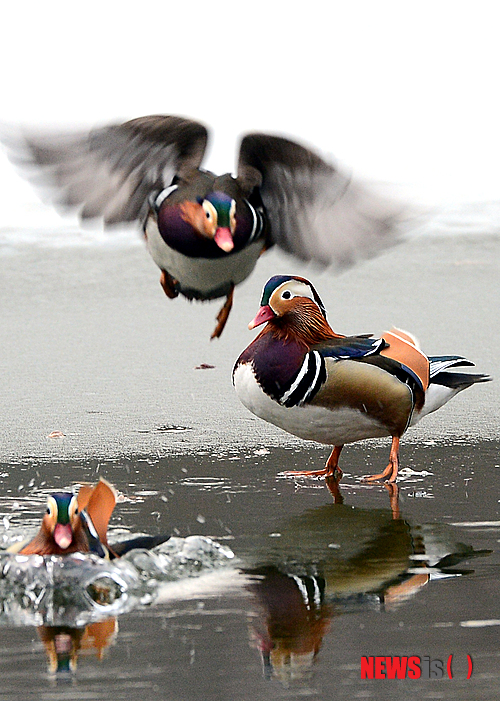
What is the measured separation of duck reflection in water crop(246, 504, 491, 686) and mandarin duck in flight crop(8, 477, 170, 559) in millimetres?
342

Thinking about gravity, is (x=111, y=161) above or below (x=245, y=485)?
above

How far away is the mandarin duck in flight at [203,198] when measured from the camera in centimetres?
406

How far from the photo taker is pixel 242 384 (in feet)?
13.0

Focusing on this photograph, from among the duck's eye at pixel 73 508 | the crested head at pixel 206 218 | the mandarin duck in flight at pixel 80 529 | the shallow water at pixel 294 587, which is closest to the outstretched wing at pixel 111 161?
the crested head at pixel 206 218

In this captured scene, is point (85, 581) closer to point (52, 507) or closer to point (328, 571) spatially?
point (52, 507)

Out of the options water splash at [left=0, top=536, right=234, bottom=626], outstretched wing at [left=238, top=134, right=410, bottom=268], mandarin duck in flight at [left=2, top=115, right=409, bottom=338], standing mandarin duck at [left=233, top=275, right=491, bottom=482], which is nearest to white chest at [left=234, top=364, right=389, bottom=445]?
standing mandarin duck at [left=233, top=275, right=491, bottom=482]

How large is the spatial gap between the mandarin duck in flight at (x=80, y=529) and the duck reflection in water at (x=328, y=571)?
34 centimetres

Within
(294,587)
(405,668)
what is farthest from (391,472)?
(405,668)

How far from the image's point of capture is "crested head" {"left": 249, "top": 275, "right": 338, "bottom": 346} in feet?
13.4

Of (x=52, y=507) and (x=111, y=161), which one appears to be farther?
(x=111, y=161)

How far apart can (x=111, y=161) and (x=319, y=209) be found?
755 mm

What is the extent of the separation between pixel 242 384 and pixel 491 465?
88 cm

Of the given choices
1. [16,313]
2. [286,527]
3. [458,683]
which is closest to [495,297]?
[16,313]

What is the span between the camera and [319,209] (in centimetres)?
429
